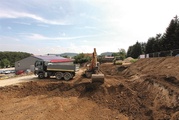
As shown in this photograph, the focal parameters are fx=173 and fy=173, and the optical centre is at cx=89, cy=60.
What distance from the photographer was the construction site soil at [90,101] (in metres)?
9.62

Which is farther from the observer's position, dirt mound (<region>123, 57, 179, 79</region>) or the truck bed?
the truck bed

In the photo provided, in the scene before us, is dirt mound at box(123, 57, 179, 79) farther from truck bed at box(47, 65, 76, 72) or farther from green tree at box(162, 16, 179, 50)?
green tree at box(162, 16, 179, 50)

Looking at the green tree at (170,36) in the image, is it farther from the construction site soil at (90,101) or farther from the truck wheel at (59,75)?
the truck wheel at (59,75)

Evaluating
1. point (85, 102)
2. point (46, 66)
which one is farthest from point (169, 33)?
point (85, 102)

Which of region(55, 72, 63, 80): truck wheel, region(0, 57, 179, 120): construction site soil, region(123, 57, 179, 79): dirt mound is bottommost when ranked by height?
region(0, 57, 179, 120): construction site soil

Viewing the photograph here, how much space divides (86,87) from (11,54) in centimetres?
14606

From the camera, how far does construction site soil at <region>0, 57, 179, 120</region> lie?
9.62m

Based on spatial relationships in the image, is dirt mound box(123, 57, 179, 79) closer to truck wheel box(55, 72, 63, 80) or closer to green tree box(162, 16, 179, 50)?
truck wheel box(55, 72, 63, 80)

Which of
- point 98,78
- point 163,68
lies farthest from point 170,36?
point 98,78

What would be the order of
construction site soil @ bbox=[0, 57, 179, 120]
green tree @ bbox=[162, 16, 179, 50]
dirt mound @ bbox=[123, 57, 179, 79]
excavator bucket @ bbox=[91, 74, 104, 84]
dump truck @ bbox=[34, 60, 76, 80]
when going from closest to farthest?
construction site soil @ bbox=[0, 57, 179, 120]
excavator bucket @ bbox=[91, 74, 104, 84]
dirt mound @ bbox=[123, 57, 179, 79]
dump truck @ bbox=[34, 60, 76, 80]
green tree @ bbox=[162, 16, 179, 50]

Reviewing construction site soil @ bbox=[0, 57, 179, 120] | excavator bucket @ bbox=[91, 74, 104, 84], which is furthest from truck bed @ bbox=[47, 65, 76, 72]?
excavator bucket @ bbox=[91, 74, 104, 84]

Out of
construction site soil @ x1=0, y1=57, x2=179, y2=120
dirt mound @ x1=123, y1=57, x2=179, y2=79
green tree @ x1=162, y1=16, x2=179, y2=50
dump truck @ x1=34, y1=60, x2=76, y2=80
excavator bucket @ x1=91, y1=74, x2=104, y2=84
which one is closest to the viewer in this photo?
construction site soil @ x1=0, y1=57, x2=179, y2=120

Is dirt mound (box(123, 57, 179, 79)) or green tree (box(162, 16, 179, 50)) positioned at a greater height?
green tree (box(162, 16, 179, 50))

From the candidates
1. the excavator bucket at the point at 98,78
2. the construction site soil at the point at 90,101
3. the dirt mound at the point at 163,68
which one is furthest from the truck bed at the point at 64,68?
the dirt mound at the point at 163,68
